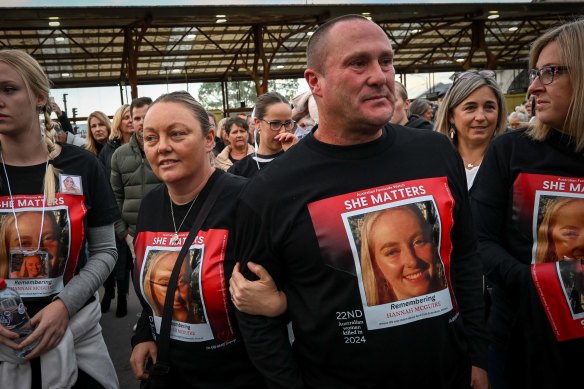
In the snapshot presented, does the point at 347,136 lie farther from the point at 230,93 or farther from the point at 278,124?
the point at 230,93

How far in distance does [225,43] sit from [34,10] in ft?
27.0

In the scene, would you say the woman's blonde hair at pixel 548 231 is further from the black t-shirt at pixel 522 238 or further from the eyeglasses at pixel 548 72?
the eyeglasses at pixel 548 72

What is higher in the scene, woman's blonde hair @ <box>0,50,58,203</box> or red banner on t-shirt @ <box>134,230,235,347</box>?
woman's blonde hair @ <box>0,50,58,203</box>

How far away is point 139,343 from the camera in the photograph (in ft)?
6.75

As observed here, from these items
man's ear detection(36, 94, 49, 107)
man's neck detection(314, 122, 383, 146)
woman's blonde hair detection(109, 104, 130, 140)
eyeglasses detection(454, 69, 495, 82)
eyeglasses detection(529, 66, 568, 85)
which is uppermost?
woman's blonde hair detection(109, 104, 130, 140)

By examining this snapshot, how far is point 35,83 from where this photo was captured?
6.89 feet

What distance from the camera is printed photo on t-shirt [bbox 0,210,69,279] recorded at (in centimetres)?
200

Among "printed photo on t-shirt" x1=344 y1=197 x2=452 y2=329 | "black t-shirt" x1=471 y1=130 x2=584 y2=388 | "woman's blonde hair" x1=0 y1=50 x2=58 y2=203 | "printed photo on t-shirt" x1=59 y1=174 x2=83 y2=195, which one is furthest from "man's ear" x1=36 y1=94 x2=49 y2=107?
"black t-shirt" x1=471 y1=130 x2=584 y2=388

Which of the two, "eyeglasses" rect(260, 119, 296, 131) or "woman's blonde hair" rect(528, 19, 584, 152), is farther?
"eyeglasses" rect(260, 119, 296, 131)

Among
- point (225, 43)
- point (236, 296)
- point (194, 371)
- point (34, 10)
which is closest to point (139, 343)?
point (194, 371)

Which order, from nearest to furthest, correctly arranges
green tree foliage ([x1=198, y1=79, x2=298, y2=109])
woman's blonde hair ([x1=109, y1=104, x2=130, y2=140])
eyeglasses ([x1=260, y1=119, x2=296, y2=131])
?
Answer: eyeglasses ([x1=260, y1=119, x2=296, y2=131]), woman's blonde hair ([x1=109, y1=104, x2=130, y2=140]), green tree foliage ([x1=198, y1=79, x2=298, y2=109])

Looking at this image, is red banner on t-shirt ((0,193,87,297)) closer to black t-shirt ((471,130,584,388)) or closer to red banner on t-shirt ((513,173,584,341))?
black t-shirt ((471,130,584,388))

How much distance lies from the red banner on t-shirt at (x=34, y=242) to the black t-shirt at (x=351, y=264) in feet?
2.88

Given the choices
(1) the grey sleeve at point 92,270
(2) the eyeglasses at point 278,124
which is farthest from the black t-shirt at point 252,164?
(1) the grey sleeve at point 92,270
